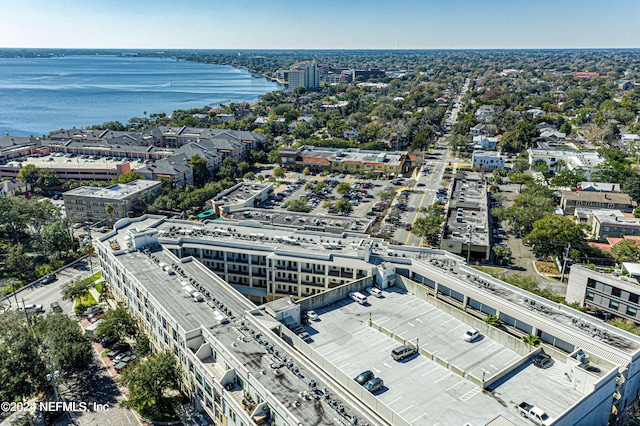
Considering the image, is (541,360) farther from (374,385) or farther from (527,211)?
(527,211)

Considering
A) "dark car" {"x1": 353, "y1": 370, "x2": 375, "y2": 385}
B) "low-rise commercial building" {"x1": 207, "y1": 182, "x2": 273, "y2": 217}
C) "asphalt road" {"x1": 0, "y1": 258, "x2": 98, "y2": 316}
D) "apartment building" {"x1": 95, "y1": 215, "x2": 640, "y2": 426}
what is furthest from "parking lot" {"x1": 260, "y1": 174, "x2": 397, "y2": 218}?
"dark car" {"x1": 353, "y1": 370, "x2": 375, "y2": 385}

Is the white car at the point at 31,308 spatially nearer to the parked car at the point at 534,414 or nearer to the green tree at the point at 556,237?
the parked car at the point at 534,414

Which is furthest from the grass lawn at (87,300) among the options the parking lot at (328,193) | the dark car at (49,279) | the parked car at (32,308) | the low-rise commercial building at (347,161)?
the low-rise commercial building at (347,161)

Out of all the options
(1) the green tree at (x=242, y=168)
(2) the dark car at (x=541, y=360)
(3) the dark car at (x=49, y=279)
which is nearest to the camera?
(2) the dark car at (x=541, y=360)

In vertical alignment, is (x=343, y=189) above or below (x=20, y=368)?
above

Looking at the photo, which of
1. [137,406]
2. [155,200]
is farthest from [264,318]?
[155,200]

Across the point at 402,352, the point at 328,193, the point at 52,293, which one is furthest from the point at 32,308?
the point at 328,193

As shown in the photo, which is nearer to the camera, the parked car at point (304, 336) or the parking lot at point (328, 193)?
the parked car at point (304, 336)
